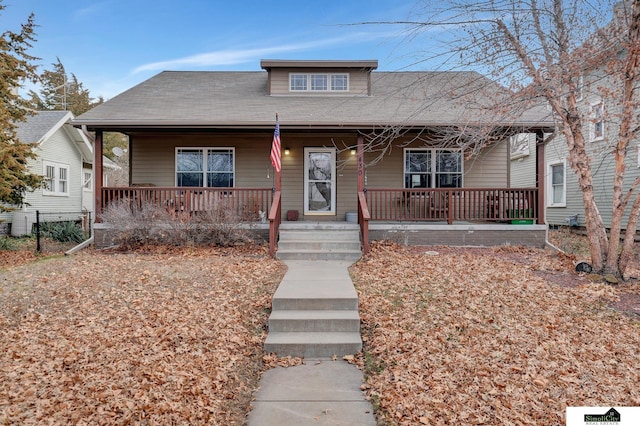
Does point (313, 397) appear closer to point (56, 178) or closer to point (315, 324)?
point (315, 324)

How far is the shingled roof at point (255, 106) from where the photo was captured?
31.1 ft

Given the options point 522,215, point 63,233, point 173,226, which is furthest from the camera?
point 63,233

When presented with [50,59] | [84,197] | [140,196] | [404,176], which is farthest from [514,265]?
[50,59]

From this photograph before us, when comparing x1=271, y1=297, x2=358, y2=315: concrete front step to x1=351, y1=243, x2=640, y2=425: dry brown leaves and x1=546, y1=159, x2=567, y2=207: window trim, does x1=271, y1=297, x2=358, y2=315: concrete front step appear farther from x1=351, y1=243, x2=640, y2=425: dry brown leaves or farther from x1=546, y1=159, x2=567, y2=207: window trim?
x1=546, y1=159, x2=567, y2=207: window trim

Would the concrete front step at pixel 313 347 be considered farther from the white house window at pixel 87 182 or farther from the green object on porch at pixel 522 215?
the white house window at pixel 87 182

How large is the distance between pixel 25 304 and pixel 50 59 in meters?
39.2

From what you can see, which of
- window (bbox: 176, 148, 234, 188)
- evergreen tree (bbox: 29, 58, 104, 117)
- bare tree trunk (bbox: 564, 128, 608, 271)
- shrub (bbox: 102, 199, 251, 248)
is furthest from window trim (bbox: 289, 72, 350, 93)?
evergreen tree (bbox: 29, 58, 104, 117)

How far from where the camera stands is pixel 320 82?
40.8ft

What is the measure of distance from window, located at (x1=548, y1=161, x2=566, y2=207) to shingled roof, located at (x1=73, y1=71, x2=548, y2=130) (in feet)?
20.6

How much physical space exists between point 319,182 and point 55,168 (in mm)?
13109

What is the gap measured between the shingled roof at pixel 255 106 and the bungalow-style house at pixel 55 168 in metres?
5.92

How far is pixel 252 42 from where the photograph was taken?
1505 cm

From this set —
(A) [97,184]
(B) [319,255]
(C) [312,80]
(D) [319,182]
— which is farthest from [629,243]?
(A) [97,184]

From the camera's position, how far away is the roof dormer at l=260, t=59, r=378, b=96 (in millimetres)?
12305
